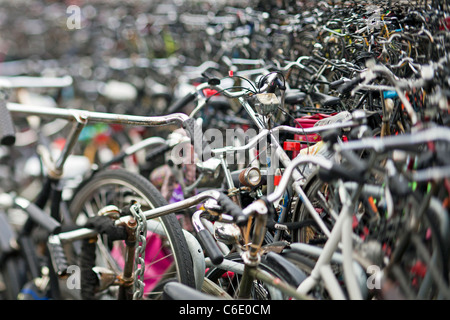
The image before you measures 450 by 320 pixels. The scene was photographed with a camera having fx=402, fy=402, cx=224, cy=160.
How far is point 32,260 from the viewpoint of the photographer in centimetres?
206

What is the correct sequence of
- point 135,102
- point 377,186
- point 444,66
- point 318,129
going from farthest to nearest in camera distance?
point 135,102 → point 318,129 → point 444,66 → point 377,186

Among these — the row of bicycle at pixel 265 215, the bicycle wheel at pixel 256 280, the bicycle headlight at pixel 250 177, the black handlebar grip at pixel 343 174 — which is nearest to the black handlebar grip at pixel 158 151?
the row of bicycle at pixel 265 215

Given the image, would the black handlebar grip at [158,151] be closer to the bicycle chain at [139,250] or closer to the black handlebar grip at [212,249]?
the bicycle chain at [139,250]

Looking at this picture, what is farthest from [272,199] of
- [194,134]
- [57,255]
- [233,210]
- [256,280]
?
[57,255]

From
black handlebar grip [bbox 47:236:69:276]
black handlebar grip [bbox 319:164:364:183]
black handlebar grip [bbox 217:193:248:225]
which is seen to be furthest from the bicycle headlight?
black handlebar grip [bbox 47:236:69:276]

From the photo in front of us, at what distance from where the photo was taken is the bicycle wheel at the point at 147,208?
92.7 inches

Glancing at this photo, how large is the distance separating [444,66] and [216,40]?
617 centimetres

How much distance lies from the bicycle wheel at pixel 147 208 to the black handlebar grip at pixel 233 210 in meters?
0.62

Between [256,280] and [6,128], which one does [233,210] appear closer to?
[256,280]

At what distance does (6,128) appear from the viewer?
6.68 ft

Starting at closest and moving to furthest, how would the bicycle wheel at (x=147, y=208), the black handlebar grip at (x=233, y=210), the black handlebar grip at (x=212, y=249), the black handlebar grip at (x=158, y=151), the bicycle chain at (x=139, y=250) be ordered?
the black handlebar grip at (x=233, y=210), the black handlebar grip at (x=212, y=249), the bicycle chain at (x=139, y=250), the bicycle wheel at (x=147, y=208), the black handlebar grip at (x=158, y=151)

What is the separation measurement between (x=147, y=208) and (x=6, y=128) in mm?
935

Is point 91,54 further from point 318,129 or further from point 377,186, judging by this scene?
point 377,186
